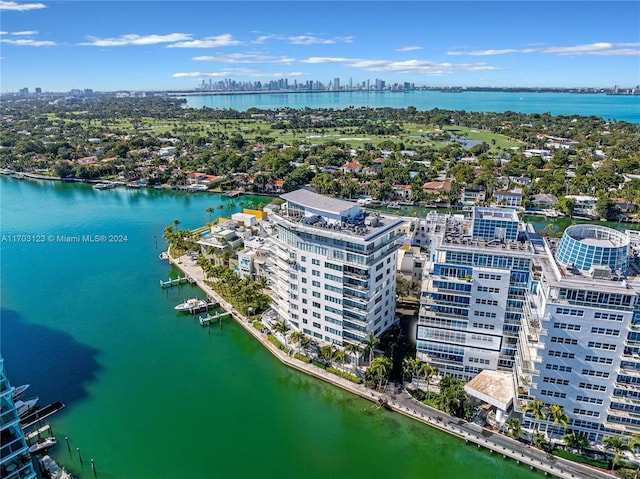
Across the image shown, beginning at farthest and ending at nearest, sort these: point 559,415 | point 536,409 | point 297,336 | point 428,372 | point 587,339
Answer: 1. point 297,336
2. point 428,372
3. point 536,409
4. point 559,415
5. point 587,339

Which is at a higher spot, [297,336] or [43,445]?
[297,336]

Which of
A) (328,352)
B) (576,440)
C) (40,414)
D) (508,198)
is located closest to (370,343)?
(328,352)

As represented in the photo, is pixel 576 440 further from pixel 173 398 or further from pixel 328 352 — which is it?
pixel 173 398

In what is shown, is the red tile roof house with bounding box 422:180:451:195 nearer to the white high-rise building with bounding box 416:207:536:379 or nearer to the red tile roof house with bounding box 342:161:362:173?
the red tile roof house with bounding box 342:161:362:173

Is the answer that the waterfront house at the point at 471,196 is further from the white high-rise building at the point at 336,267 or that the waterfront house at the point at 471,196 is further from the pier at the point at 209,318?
the pier at the point at 209,318

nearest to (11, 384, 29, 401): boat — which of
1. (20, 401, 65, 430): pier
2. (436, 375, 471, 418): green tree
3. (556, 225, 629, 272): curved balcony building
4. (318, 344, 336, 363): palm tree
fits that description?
(20, 401, 65, 430): pier

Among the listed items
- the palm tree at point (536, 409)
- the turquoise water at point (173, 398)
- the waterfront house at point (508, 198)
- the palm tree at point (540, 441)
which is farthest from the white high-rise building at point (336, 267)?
the waterfront house at point (508, 198)
